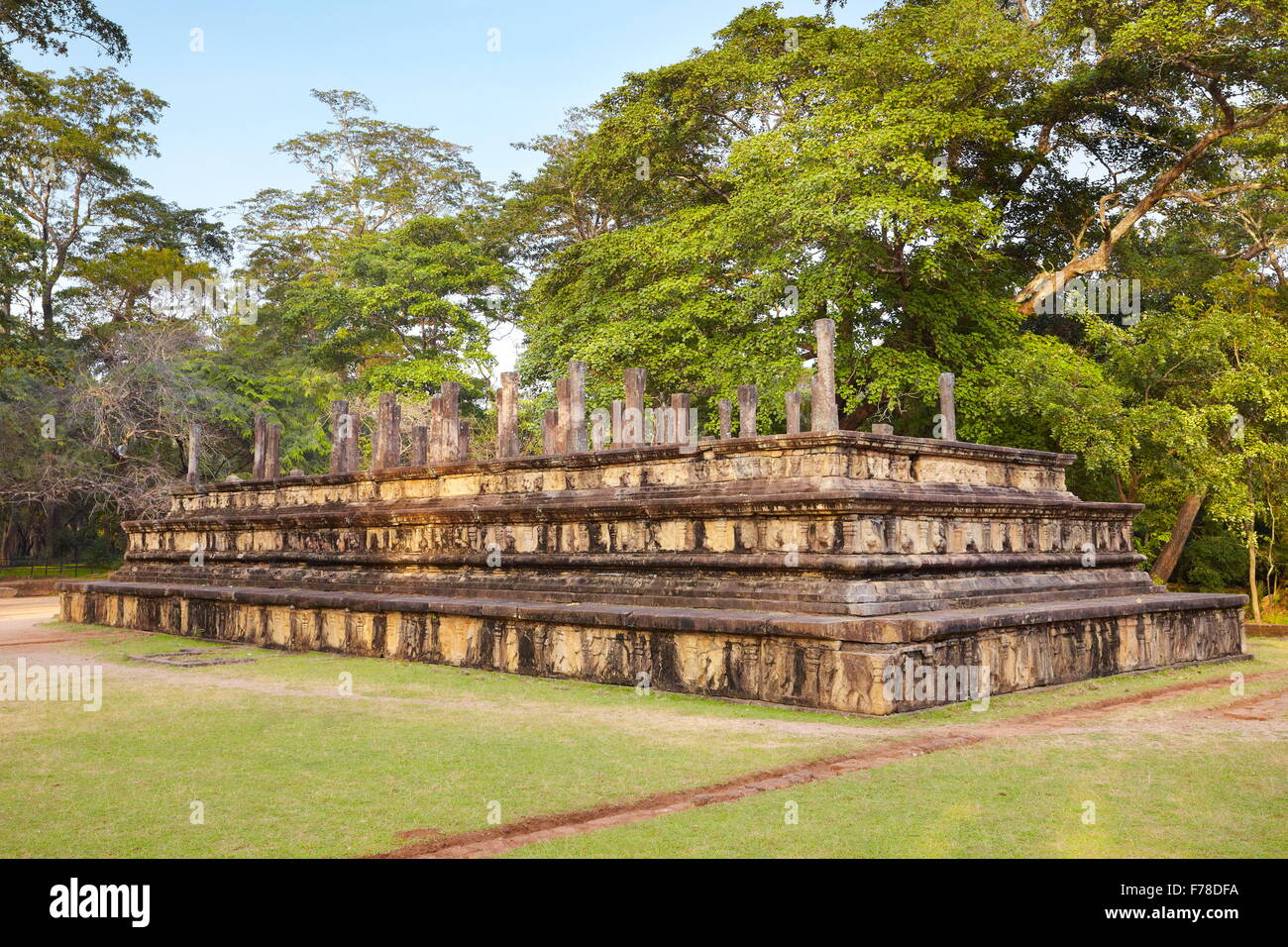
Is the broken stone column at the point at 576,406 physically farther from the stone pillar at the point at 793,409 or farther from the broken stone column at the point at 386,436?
the stone pillar at the point at 793,409

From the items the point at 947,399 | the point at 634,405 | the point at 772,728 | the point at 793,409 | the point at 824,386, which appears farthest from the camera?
the point at 793,409

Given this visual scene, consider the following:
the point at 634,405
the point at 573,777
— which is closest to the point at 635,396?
the point at 634,405

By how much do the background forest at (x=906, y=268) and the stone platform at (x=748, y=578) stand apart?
633 centimetres

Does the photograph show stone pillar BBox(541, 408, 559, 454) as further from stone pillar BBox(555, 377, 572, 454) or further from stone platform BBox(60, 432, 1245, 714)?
stone platform BBox(60, 432, 1245, 714)

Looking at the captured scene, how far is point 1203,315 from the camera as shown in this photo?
18328 mm

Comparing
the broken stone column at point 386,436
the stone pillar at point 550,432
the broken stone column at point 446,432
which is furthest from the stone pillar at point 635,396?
the broken stone column at point 386,436

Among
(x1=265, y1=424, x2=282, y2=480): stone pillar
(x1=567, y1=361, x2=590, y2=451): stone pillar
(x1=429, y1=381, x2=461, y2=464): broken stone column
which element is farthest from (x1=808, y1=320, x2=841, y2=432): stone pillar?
(x1=265, y1=424, x2=282, y2=480): stone pillar

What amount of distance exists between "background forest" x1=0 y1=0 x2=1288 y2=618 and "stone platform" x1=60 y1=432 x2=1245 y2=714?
6.33 metres

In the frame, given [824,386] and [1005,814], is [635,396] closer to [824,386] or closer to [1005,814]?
[824,386]

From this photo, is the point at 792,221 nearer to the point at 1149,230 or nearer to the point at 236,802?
the point at 1149,230

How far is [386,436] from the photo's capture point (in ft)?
46.6

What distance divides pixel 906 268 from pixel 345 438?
1049cm

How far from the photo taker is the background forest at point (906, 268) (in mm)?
17484

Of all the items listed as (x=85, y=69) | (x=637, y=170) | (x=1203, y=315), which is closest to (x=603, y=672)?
(x=1203, y=315)
